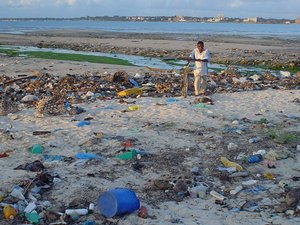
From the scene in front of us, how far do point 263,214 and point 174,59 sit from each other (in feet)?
65.1

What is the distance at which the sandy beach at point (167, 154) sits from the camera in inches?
193

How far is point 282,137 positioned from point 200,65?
4089 mm

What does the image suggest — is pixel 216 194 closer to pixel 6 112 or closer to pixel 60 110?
pixel 60 110

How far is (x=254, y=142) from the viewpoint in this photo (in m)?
7.38

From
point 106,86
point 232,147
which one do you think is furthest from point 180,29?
point 232,147

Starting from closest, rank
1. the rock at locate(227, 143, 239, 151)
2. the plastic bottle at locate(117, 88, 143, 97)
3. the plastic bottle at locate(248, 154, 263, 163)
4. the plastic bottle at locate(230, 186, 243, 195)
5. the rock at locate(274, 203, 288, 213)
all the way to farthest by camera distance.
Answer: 1. the rock at locate(274, 203, 288, 213)
2. the plastic bottle at locate(230, 186, 243, 195)
3. the plastic bottle at locate(248, 154, 263, 163)
4. the rock at locate(227, 143, 239, 151)
5. the plastic bottle at locate(117, 88, 143, 97)

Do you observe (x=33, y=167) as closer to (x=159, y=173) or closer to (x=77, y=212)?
(x=77, y=212)

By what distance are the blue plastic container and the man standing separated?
6.51 m

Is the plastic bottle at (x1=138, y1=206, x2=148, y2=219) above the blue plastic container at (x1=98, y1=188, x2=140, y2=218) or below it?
below

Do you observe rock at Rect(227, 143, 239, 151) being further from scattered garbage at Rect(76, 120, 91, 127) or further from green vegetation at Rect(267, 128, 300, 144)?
scattered garbage at Rect(76, 120, 91, 127)

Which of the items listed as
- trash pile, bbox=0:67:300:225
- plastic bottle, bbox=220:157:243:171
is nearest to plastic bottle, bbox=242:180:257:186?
trash pile, bbox=0:67:300:225

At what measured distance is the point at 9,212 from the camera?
15.1 ft

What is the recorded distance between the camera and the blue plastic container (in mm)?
4570

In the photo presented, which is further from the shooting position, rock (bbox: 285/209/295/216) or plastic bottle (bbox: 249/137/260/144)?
plastic bottle (bbox: 249/137/260/144)
